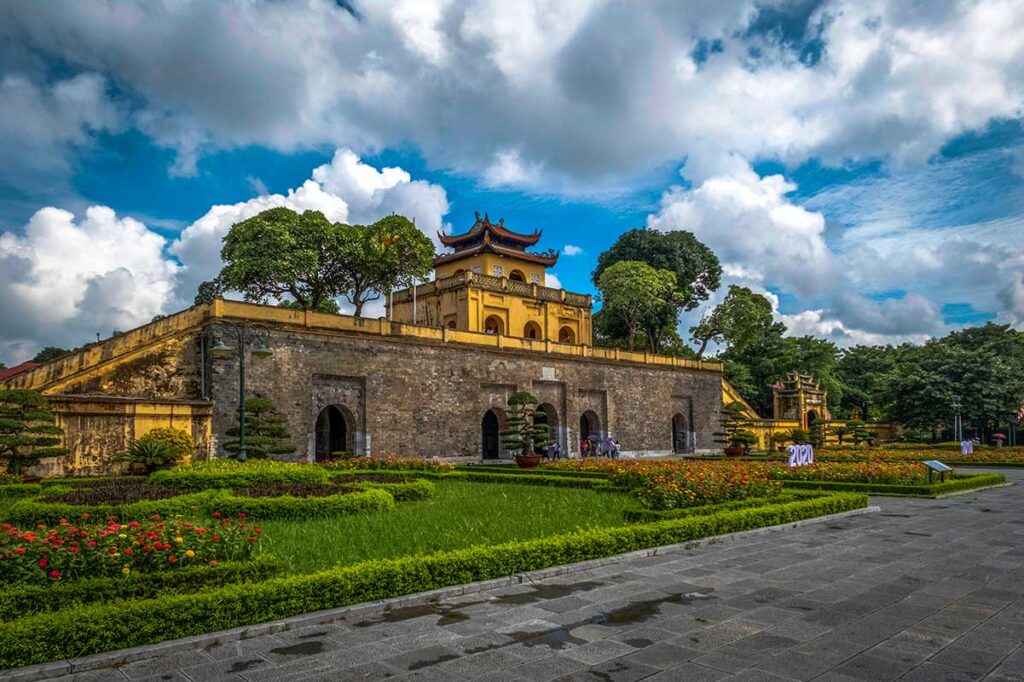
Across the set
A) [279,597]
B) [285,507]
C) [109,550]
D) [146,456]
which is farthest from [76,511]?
[146,456]

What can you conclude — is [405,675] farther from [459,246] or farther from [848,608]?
[459,246]

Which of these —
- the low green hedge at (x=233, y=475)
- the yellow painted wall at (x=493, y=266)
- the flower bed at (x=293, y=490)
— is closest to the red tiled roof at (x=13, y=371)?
the low green hedge at (x=233, y=475)

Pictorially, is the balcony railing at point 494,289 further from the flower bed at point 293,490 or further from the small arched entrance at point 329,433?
the flower bed at point 293,490

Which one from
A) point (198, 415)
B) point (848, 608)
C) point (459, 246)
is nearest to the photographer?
point (848, 608)

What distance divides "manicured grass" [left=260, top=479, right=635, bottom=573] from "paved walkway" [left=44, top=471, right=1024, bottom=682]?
1.48 metres

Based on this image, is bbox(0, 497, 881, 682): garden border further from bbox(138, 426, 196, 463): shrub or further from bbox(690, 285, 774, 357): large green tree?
bbox(690, 285, 774, 357): large green tree

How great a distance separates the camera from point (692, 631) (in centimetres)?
562

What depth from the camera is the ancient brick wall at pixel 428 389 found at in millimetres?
23922

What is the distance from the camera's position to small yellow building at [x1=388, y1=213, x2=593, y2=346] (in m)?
36.5

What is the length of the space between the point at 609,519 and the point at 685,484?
6.86ft

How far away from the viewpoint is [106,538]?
6.34 meters

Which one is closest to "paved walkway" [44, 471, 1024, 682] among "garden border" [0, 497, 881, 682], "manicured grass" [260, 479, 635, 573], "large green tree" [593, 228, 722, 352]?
"garden border" [0, 497, 881, 682]

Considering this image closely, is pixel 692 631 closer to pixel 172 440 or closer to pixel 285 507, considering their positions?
pixel 285 507

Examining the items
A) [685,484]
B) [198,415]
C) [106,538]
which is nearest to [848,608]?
[685,484]
